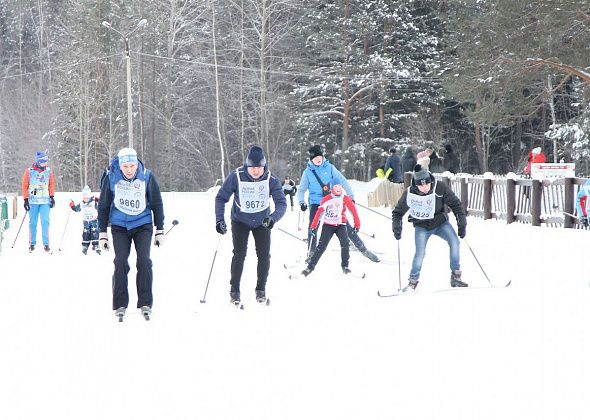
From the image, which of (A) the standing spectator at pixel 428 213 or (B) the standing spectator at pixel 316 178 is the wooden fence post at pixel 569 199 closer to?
(B) the standing spectator at pixel 316 178

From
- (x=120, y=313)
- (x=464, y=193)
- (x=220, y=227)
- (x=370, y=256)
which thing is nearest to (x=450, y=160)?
(x=464, y=193)

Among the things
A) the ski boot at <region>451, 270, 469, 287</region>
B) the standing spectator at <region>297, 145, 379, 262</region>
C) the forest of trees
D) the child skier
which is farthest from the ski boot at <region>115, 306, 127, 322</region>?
the forest of trees

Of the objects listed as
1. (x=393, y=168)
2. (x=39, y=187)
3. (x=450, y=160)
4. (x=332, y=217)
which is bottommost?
(x=332, y=217)

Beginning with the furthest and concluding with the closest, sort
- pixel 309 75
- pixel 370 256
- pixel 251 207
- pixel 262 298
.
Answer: pixel 309 75
pixel 370 256
pixel 262 298
pixel 251 207

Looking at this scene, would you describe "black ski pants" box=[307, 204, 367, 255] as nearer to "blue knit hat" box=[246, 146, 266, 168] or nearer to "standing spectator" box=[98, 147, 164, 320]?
"blue knit hat" box=[246, 146, 266, 168]

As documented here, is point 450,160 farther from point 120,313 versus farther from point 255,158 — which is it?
point 120,313

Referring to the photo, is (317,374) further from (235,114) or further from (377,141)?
(235,114)

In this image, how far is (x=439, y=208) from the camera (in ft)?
30.7

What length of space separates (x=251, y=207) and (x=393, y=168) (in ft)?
51.3

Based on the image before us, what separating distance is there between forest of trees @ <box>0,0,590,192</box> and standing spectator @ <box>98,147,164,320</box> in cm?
2823

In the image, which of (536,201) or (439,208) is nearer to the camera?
(439,208)

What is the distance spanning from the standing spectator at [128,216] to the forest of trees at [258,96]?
1112 inches

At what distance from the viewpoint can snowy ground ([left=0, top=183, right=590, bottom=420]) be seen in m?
4.89

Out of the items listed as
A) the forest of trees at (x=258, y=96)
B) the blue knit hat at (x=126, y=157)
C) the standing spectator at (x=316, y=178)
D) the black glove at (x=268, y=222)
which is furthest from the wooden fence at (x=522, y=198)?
the forest of trees at (x=258, y=96)
